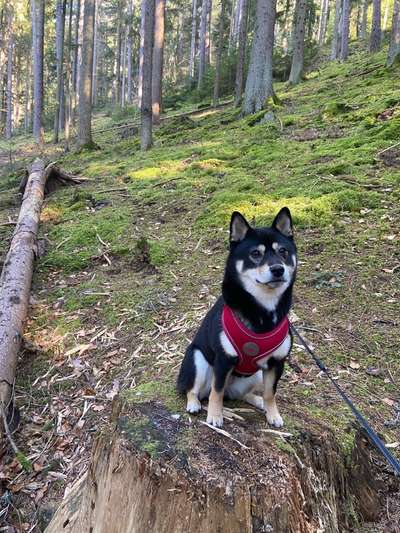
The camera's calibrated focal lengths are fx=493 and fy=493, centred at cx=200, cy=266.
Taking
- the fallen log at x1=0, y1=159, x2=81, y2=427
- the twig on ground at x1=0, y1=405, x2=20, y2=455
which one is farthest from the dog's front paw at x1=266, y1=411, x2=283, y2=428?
the fallen log at x1=0, y1=159, x2=81, y2=427

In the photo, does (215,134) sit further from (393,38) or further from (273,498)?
(273,498)

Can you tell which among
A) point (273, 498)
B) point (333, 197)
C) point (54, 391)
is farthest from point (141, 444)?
point (333, 197)

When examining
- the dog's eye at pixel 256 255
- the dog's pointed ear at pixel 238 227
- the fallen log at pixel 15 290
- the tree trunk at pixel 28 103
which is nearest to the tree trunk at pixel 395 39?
the fallen log at pixel 15 290

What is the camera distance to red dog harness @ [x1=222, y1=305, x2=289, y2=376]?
3172 millimetres

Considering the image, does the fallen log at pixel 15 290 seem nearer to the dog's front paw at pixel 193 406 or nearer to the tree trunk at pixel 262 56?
the dog's front paw at pixel 193 406

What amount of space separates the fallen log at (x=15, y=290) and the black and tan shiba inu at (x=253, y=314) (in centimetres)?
263

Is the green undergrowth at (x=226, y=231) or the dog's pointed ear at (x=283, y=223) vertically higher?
the dog's pointed ear at (x=283, y=223)

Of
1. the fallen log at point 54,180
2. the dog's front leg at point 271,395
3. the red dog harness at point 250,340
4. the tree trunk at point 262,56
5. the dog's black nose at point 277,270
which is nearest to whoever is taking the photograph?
the dog's black nose at point 277,270

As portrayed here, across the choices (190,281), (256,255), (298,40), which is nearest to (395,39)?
(298,40)

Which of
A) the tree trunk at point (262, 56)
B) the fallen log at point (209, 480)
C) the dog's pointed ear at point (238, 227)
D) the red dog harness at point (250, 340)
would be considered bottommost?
the fallen log at point (209, 480)

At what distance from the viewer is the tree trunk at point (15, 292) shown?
17.5 feet

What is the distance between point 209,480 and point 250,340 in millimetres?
870

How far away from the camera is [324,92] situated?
18.5 m

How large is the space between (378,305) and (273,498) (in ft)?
12.4
